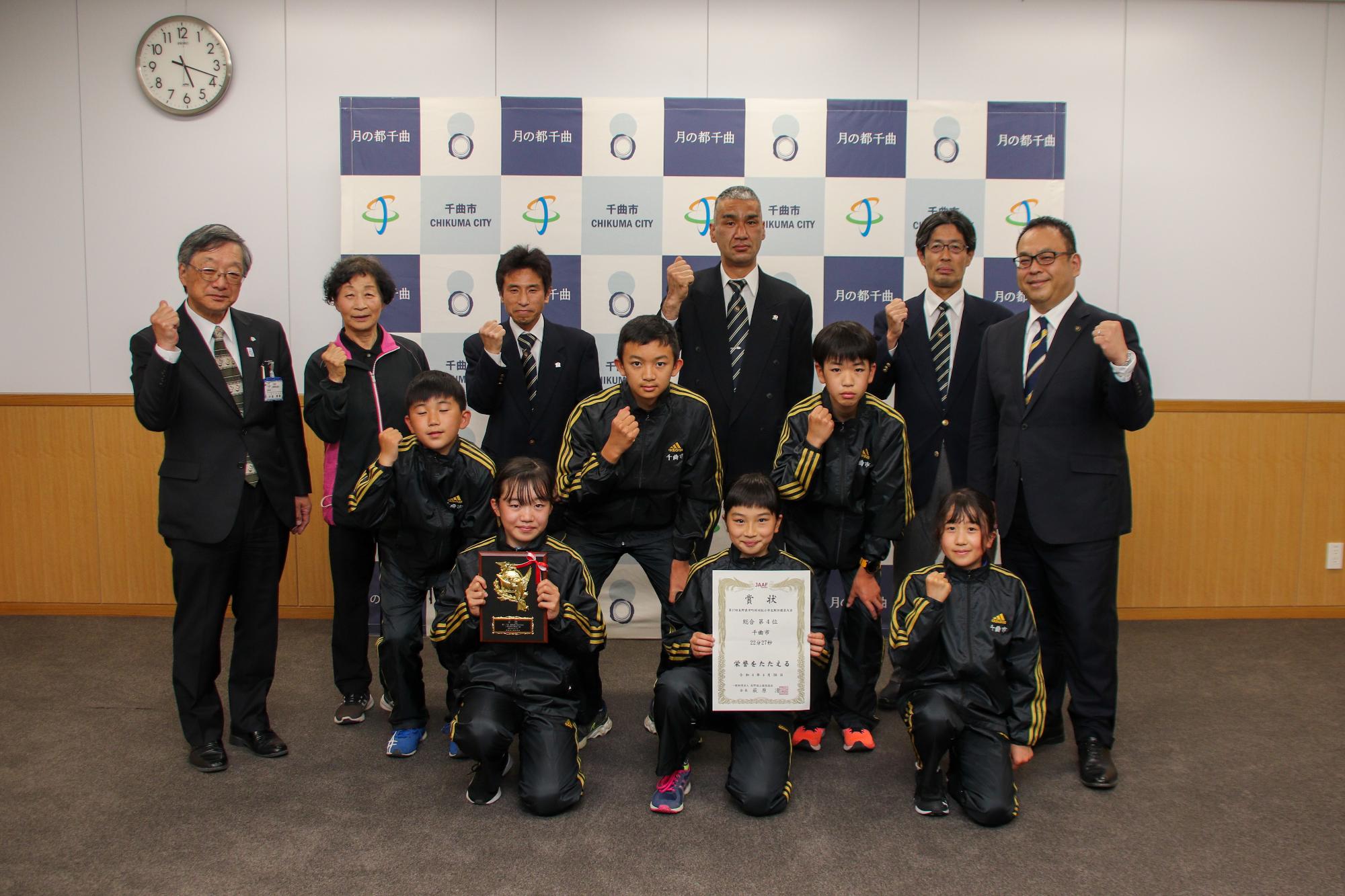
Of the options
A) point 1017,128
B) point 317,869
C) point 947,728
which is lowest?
point 317,869

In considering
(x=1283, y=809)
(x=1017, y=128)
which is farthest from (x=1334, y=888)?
(x=1017, y=128)

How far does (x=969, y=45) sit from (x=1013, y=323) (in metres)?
2.19

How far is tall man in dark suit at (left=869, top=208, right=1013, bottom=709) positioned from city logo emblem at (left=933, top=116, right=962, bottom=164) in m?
1.18

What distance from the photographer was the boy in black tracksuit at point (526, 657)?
2502 millimetres

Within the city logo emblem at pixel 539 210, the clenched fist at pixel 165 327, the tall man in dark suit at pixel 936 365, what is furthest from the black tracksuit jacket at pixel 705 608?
the city logo emblem at pixel 539 210

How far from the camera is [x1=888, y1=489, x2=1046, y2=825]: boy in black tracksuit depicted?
2492 millimetres

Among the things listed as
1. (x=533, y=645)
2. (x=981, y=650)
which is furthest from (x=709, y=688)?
(x=981, y=650)

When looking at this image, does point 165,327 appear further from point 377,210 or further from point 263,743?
point 377,210

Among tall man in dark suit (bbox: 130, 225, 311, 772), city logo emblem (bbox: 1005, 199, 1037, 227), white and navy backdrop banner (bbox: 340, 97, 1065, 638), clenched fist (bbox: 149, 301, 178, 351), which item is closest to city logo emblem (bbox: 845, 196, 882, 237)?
white and navy backdrop banner (bbox: 340, 97, 1065, 638)

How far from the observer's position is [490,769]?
98.7 inches

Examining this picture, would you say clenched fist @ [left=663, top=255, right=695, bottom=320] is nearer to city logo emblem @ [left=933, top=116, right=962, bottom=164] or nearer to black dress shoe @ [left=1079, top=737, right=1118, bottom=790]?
city logo emblem @ [left=933, top=116, right=962, bottom=164]

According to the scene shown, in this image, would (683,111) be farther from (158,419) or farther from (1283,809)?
(1283,809)

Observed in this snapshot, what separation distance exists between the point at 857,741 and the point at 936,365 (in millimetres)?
1342

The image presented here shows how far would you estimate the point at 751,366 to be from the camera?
3195 millimetres
